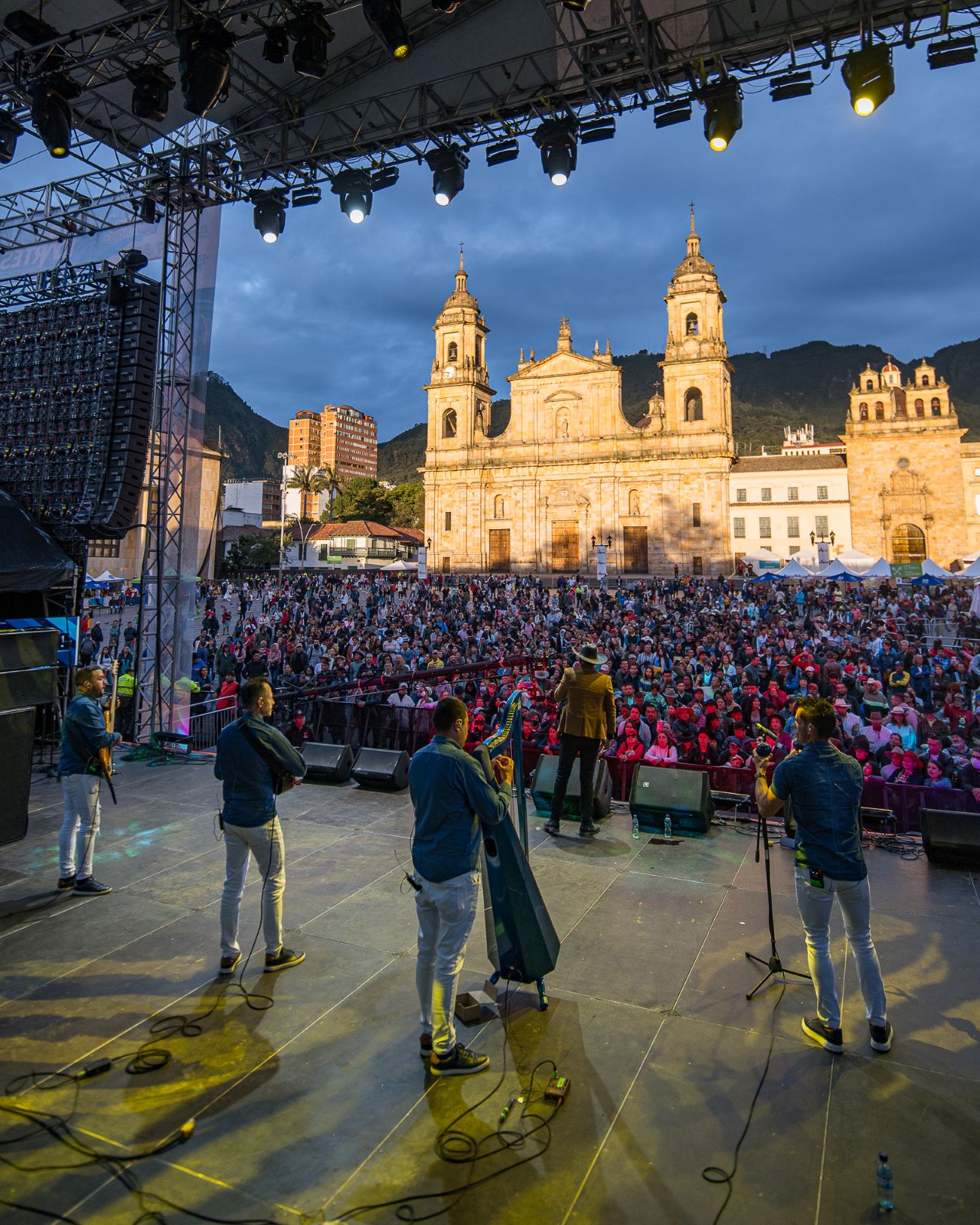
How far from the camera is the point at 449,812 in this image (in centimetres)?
320

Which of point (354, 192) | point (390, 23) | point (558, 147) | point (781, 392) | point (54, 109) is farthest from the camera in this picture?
point (781, 392)

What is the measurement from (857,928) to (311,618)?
2124cm

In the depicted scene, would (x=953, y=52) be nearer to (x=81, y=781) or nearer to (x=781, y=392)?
(x=81, y=781)

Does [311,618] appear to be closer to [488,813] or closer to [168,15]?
[168,15]

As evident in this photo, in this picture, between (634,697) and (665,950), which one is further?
(634,697)

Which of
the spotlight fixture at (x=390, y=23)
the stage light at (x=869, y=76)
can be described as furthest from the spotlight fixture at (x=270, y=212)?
the stage light at (x=869, y=76)

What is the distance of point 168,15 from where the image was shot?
269 inches

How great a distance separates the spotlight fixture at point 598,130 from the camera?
28.0ft

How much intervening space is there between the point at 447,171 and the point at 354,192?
1441 millimetres

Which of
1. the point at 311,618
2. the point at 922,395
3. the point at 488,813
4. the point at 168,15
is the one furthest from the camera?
the point at 922,395

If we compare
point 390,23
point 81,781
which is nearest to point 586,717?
point 81,781

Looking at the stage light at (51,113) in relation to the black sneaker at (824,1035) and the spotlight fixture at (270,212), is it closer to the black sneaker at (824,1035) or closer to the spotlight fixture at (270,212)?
the spotlight fixture at (270,212)

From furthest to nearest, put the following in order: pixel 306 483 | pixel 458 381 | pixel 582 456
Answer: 1. pixel 306 483
2. pixel 458 381
3. pixel 582 456

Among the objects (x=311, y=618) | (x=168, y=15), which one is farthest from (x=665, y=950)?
(x=311, y=618)
